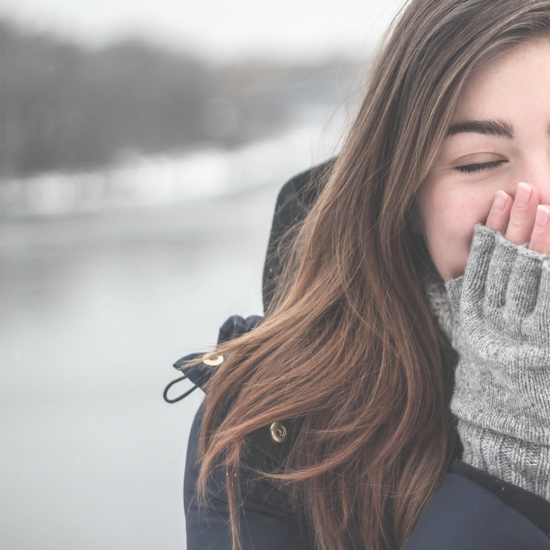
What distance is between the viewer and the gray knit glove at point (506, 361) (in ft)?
2.53

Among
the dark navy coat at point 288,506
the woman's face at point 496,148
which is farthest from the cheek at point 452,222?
the dark navy coat at point 288,506

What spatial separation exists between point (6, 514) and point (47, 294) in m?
0.83

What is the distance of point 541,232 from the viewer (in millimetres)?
801

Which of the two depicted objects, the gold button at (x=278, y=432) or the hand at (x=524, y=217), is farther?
the gold button at (x=278, y=432)

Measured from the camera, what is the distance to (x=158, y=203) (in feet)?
7.79

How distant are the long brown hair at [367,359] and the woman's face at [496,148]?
2.1 inches

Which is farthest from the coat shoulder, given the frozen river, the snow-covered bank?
the snow-covered bank

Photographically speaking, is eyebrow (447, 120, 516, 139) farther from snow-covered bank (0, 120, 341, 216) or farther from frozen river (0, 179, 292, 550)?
snow-covered bank (0, 120, 341, 216)

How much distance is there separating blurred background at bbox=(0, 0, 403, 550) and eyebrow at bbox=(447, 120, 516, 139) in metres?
1.34

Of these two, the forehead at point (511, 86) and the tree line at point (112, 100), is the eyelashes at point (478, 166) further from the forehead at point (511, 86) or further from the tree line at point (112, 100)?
the tree line at point (112, 100)

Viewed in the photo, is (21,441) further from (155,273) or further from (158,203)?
(158,203)

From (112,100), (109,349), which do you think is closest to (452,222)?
(109,349)

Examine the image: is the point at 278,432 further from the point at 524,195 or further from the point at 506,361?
the point at 524,195

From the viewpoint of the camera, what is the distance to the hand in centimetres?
80
